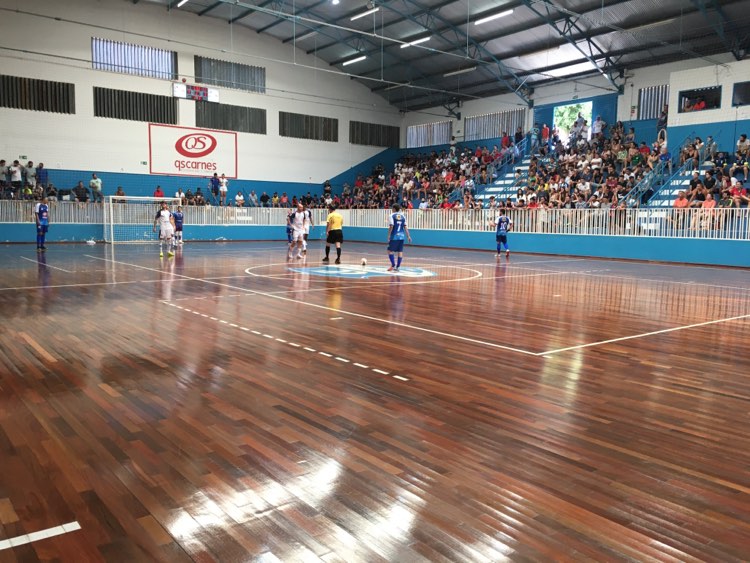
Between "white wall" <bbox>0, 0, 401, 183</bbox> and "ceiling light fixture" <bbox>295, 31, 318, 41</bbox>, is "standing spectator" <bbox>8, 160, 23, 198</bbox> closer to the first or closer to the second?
"white wall" <bbox>0, 0, 401, 183</bbox>

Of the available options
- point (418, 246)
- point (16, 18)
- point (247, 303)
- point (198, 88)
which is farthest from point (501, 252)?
point (16, 18)

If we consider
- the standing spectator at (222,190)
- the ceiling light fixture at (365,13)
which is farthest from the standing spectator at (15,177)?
the ceiling light fixture at (365,13)

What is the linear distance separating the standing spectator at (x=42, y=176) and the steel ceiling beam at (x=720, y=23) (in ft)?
90.7

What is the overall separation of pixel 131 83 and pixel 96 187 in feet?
18.0

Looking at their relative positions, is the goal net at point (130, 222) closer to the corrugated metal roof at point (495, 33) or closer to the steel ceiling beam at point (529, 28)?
the corrugated metal roof at point (495, 33)

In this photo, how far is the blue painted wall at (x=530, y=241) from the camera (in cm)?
1962

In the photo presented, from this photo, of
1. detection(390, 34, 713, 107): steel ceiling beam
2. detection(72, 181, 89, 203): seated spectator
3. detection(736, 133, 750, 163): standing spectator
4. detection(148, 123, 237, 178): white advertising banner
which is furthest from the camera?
detection(148, 123, 237, 178): white advertising banner

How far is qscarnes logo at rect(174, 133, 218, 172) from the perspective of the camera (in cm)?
3256

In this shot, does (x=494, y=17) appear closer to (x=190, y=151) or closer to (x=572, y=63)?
(x=572, y=63)

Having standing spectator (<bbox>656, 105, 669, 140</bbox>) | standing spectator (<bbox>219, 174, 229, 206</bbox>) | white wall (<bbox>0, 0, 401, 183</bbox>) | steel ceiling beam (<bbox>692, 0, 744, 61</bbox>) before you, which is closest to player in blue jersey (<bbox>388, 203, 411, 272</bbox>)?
steel ceiling beam (<bbox>692, 0, 744, 61</bbox>)

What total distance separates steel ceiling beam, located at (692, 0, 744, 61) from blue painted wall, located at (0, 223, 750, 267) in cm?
874

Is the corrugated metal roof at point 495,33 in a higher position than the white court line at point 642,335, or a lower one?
higher

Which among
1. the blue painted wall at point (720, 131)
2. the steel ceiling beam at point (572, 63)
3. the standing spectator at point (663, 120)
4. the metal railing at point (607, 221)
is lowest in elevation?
the metal railing at point (607, 221)

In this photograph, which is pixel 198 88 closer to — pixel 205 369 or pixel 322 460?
pixel 205 369
